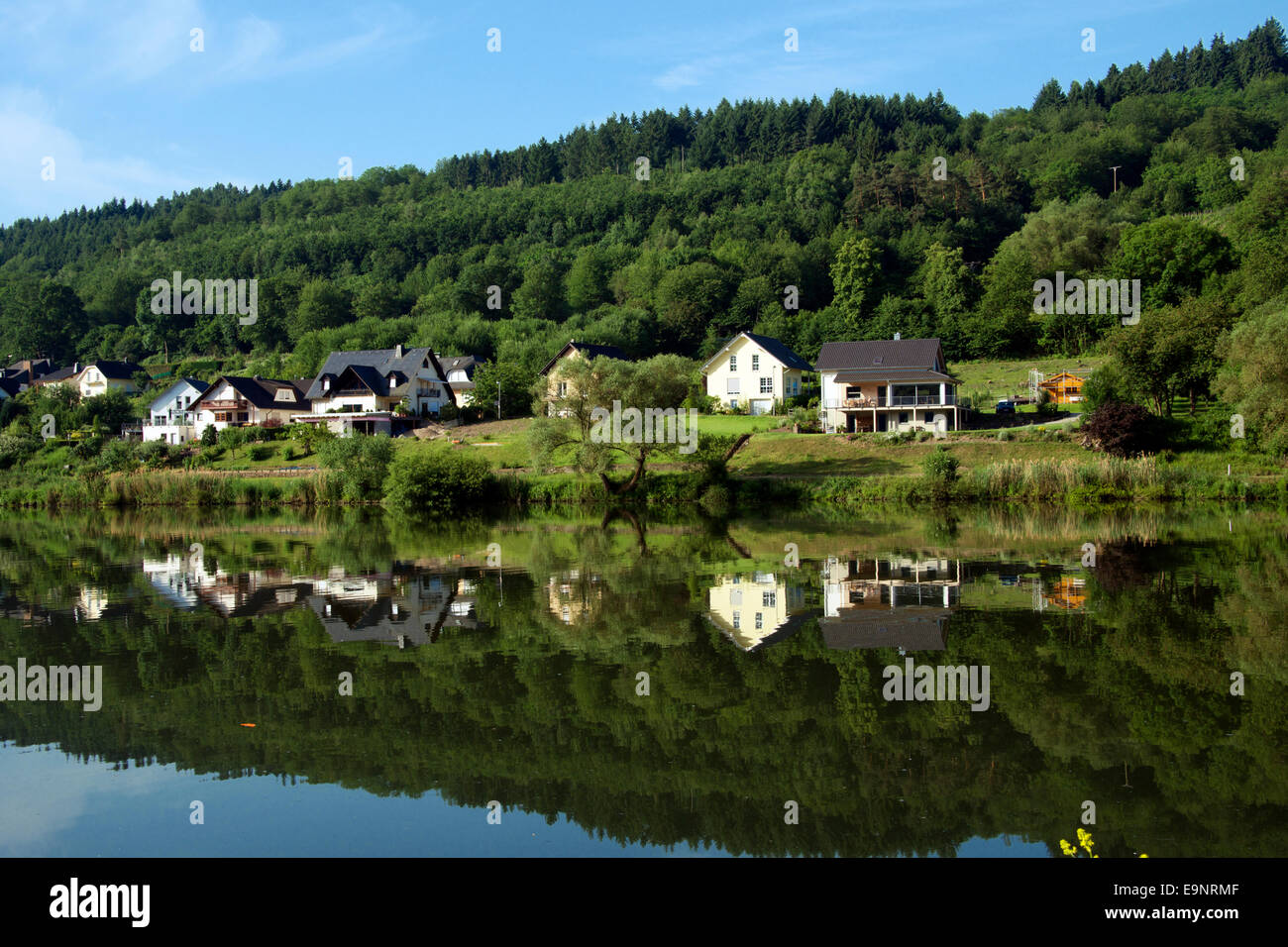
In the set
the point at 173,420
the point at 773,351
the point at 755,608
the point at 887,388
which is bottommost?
the point at 755,608

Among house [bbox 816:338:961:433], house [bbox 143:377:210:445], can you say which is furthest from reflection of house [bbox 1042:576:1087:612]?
house [bbox 143:377:210:445]

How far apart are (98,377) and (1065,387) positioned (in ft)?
310

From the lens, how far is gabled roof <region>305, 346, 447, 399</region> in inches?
2990

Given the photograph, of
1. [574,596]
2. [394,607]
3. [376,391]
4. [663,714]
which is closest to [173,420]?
[376,391]

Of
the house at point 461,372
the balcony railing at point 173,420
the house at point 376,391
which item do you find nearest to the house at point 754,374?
the house at point 461,372

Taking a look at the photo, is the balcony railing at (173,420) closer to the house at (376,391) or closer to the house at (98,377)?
the house at (376,391)

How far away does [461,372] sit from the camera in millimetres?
85250

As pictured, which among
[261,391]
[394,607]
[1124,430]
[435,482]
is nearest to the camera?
[394,607]

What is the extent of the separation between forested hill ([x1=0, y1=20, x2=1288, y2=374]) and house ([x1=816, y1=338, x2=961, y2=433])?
74.2ft

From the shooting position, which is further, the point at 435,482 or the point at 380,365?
the point at 380,365

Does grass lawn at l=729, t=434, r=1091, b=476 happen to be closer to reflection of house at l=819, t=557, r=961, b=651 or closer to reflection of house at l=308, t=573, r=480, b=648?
reflection of house at l=819, t=557, r=961, b=651

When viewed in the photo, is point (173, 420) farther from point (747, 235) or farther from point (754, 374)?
point (747, 235)

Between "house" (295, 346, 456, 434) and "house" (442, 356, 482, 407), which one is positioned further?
"house" (442, 356, 482, 407)

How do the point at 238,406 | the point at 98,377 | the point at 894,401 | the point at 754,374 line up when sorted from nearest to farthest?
the point at 894,401 < the point at 754,374 < the point at 238,406 < the point at 98,377
